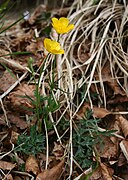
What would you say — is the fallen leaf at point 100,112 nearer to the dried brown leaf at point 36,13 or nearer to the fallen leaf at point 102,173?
the fallen leaf at point 102,173

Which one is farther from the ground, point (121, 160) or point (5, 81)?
point (5, 81)

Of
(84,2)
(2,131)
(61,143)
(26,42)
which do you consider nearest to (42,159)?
(61,143)

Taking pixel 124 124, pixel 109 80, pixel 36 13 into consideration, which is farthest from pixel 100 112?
pixel 36 13

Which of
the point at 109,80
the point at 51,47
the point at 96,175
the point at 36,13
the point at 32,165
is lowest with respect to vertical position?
the point at 96,175

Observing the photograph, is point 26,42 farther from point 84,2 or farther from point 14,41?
point 84,2

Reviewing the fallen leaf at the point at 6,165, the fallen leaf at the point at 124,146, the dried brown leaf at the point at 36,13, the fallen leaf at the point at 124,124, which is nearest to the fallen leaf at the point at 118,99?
the fallen leaf at the point at 124,124

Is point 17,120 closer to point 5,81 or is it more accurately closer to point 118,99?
point 5,81
